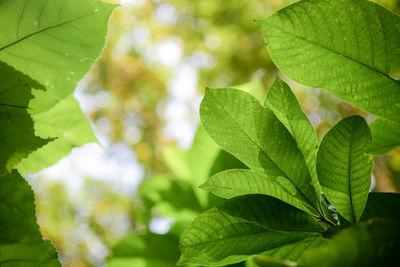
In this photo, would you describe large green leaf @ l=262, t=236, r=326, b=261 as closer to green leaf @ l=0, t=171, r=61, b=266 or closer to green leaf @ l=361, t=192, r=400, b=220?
green leaf @ l=361, t=192, r=400, b=220

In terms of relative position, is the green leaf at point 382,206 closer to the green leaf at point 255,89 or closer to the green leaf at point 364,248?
the green leaf at point 364,248

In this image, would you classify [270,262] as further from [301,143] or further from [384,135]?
[384,135]

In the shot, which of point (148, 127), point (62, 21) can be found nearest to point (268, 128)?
point (62, 21)

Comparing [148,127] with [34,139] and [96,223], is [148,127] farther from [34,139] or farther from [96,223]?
[34,139]

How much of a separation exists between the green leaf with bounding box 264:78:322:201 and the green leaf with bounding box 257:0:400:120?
23 millimetres

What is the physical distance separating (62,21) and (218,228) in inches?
12.5

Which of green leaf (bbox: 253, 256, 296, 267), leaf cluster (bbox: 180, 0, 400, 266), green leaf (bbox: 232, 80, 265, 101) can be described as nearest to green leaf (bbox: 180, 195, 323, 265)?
leaf cluster (bbox: 180, 0, 400, 266)

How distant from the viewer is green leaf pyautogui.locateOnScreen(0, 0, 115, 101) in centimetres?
38

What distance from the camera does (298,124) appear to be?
1.26 ft

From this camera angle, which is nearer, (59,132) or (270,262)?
(270,262)

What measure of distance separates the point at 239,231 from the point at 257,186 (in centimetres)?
6

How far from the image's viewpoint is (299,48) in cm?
37

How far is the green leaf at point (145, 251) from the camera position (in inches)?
26.7

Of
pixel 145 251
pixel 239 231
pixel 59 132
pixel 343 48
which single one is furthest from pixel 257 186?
pixel 145 251
